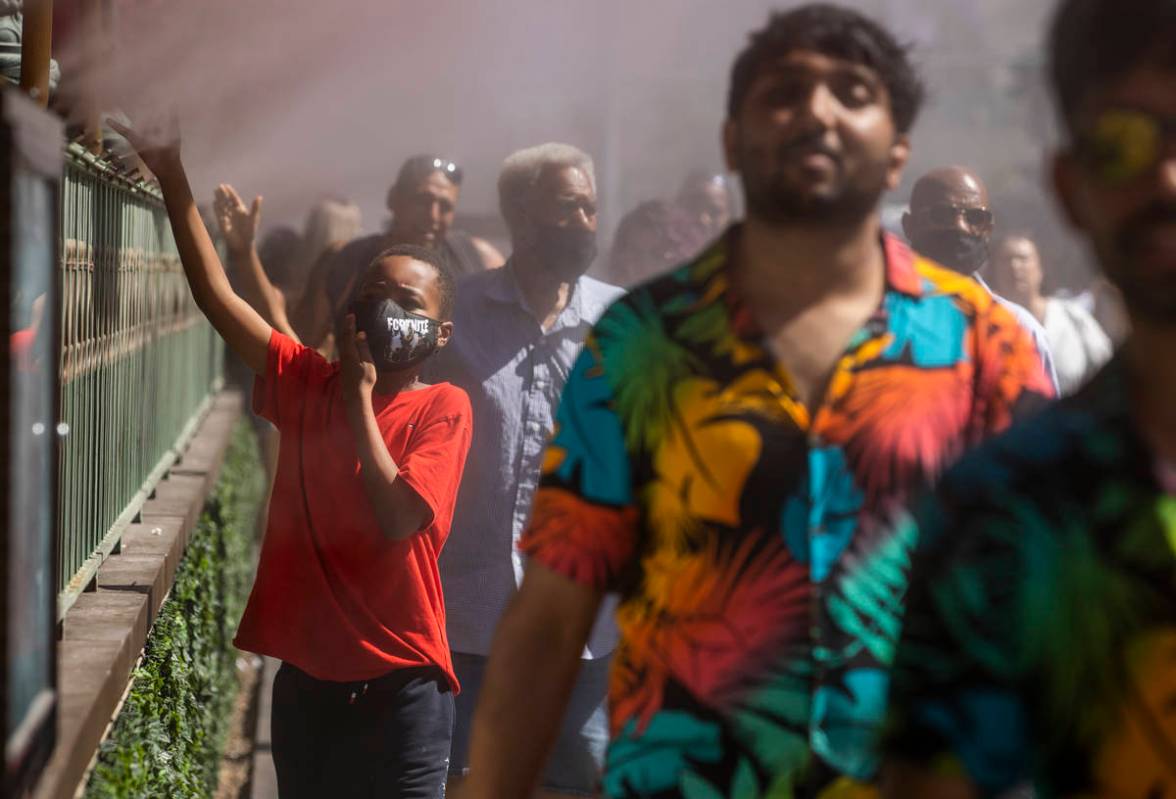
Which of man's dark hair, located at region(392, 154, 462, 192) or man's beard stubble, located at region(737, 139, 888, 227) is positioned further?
man's dark hair, located at region(392, 154, 462, 192)

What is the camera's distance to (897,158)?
106 inches

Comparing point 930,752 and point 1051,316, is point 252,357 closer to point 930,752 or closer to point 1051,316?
point 930,752

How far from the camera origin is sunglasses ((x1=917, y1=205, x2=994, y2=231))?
5516mm

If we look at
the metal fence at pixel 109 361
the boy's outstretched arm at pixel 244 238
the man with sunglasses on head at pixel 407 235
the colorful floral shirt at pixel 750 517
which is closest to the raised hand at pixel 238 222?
the boy's outstretched arm at pixel 244 238

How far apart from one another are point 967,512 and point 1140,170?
381 mm

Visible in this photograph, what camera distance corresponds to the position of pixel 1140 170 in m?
1.84

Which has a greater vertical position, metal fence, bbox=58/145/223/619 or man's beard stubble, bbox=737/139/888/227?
man's beard stubble, bbox=737/139/888/227

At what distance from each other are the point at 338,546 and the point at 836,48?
1900mm

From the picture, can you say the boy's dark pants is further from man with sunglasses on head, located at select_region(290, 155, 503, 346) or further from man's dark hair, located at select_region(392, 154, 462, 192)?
man's dark hair, located at select_region(392, 154, 462, 192)

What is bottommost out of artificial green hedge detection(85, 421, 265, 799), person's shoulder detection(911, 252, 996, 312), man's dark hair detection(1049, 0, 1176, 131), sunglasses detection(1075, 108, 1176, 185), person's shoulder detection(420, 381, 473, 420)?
artificial green hedge detection(85, 421, 265, 799)

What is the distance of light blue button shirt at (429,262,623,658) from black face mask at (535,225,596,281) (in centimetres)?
15

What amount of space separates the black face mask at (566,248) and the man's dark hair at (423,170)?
866 millimetres

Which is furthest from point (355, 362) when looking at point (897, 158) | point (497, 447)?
point (897, 158)

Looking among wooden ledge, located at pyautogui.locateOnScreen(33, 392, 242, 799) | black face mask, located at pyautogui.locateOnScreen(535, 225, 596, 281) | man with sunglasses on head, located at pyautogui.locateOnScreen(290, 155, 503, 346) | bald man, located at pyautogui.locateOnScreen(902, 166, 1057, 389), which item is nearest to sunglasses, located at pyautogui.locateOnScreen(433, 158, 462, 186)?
man with sunglasses on head, located at pyautogui.locateOnScreen(290, 155, 503, 346)
